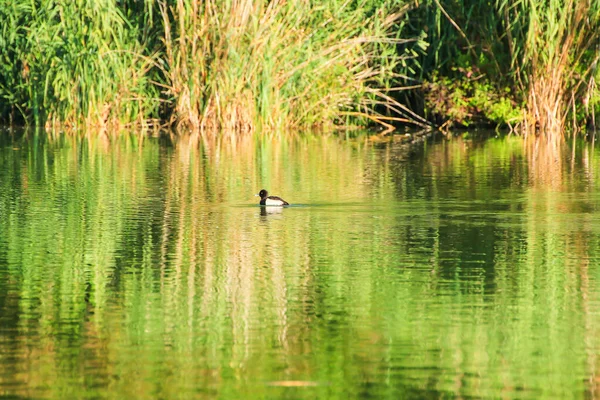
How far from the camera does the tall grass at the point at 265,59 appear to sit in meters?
22.8

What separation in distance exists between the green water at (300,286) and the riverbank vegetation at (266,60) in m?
7.66

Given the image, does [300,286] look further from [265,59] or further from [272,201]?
[265,59]

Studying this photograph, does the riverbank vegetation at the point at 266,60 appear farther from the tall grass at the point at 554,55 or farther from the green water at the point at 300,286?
the green water at the point at 300,286

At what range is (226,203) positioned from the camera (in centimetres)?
1274

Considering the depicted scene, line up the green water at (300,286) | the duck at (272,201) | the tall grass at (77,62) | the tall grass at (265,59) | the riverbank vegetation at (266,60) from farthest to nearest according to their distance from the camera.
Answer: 1. the tall grass at (77,62)
2. the riverbank vegetation at (266,60)
3. the tall grass at (265,59)
4. the duck at (272,201)
5. the green water at (300,286)

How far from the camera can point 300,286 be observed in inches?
323

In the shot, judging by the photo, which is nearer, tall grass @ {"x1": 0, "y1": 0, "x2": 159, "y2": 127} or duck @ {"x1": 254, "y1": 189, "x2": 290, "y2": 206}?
duck @ {"x1": 254, "y1": 189, "x2": 290, "y2": 206}

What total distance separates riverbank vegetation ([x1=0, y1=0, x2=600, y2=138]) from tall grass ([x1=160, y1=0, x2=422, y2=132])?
0.02 metres

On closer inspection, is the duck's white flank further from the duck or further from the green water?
the green water

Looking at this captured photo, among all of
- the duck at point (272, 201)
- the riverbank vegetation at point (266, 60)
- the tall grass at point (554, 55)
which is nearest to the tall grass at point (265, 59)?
the riverbank vegetation at point (266, 60)

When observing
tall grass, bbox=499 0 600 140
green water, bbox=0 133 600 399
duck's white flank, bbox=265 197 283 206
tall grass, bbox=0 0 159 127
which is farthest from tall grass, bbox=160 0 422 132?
duck's white flank, bbox=265 197 283 206

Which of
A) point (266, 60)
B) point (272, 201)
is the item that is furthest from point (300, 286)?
point (266, 60)

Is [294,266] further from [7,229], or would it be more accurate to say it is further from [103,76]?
[103,76]

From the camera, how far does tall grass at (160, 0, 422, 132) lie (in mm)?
22844
